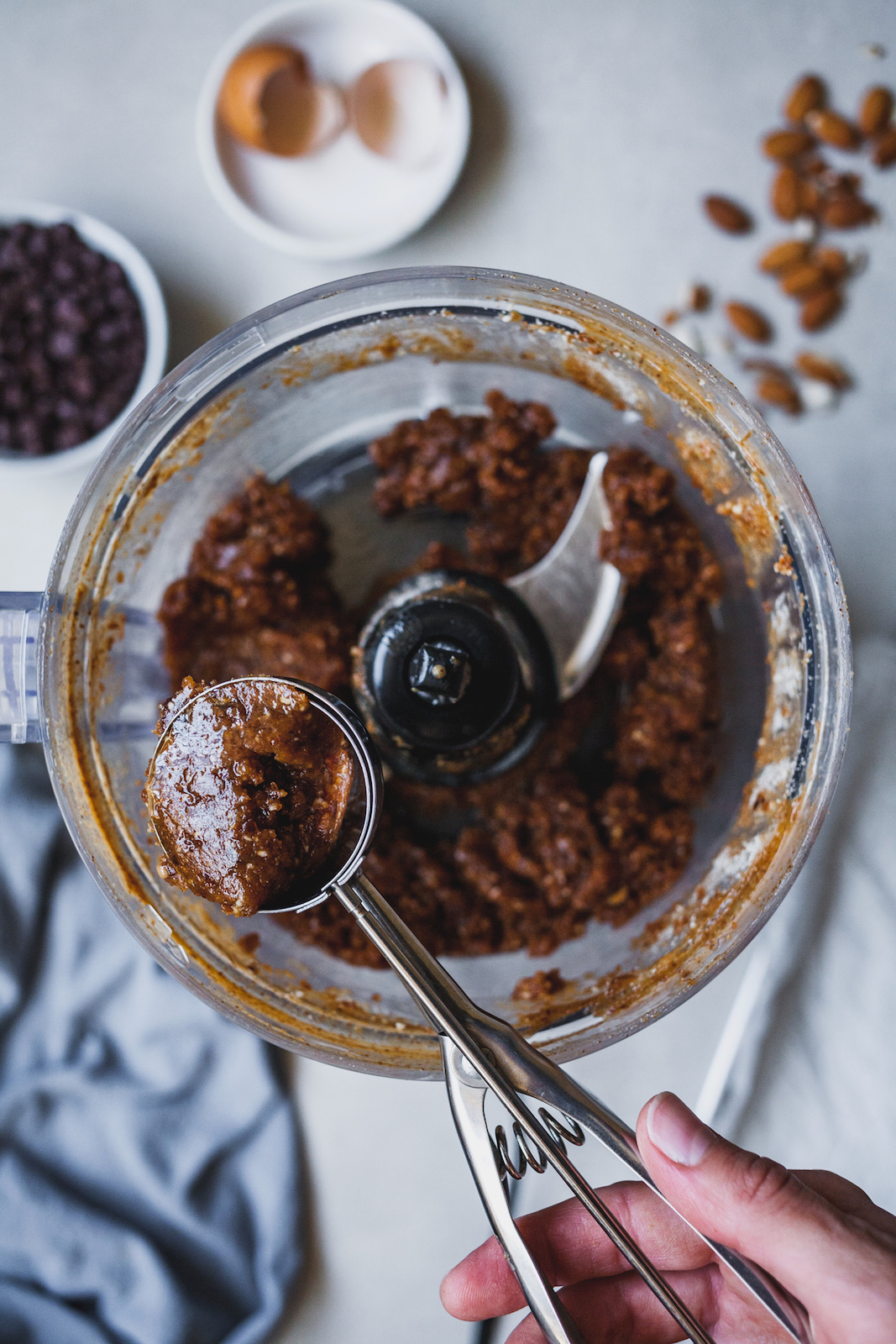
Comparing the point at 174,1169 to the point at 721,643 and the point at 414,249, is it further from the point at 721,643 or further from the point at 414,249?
the point at 414,249

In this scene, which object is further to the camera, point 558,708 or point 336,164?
point 336,164

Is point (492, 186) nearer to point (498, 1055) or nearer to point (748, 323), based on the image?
point (748, 323)

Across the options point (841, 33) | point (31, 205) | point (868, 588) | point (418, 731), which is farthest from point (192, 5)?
point (868, 588)

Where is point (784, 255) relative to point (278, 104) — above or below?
below

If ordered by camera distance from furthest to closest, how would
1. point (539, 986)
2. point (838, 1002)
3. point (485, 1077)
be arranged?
point (838, 1002)
point (539, 986)
point (485, 1077)

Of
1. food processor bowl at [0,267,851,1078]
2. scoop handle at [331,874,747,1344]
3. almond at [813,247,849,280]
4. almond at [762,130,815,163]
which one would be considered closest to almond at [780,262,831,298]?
almond at [813,247,849,280]

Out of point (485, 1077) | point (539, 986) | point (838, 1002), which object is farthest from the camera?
point (838, 1002)

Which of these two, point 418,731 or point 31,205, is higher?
point 31,205

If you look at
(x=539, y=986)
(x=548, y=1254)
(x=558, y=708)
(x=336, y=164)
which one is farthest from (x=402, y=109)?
(x=548, y=1254)
